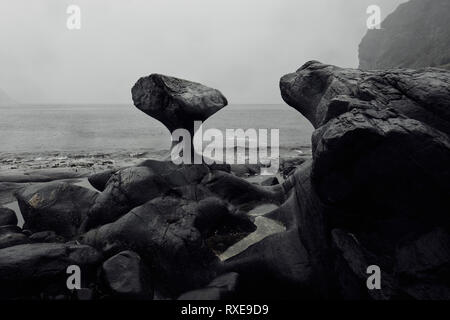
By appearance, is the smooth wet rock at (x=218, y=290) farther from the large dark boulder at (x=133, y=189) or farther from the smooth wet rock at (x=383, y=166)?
the large dark boulder at (x=133, y=189)

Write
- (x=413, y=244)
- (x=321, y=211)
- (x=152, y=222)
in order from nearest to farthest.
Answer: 1. (x=413, y=244)
2. (x=321, y=211)
3. (x=152, y=222)

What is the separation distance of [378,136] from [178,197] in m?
7.58

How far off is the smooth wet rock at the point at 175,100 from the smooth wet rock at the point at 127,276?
7078mm

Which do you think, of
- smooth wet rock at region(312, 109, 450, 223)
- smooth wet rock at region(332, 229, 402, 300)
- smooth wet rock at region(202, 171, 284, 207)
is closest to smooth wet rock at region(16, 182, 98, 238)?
smooth wet rock at region(202, 171, 284, 207)

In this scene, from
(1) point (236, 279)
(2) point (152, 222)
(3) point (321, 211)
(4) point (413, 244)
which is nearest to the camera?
(4) point (413, 244)

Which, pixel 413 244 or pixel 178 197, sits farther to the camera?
pixel 178 197

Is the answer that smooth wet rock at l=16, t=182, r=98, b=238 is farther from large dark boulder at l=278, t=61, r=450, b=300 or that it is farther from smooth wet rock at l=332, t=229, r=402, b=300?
smooth wet rock at l=332, t=229, r=402, b=300

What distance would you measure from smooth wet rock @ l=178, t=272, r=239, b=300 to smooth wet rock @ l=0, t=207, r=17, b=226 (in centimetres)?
846

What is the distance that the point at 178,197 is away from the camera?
12500 millimetres

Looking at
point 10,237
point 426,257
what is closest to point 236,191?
point 426,257

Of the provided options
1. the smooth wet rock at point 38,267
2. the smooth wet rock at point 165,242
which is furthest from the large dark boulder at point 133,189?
the smooth wet rock at point 38,267
